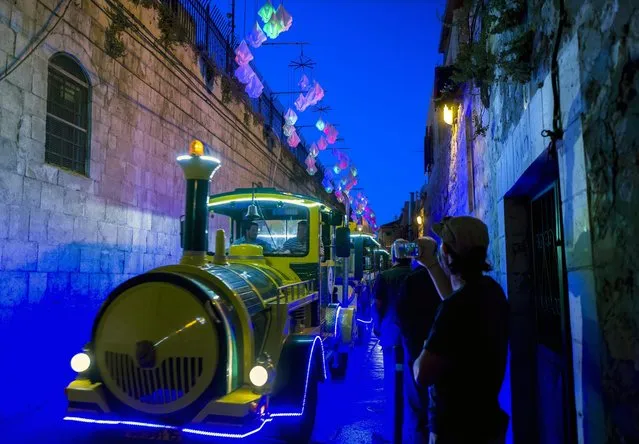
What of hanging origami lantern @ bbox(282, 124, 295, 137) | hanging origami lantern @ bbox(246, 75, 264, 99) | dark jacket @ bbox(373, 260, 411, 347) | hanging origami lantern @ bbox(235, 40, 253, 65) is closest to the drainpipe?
dark jacket @ bbox(373, 260, 411, 347)

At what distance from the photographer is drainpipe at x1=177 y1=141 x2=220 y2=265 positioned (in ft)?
14.0

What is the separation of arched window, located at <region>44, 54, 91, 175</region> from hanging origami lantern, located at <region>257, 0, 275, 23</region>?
3.85m

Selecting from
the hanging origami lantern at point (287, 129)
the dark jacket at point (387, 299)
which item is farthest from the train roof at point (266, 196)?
the hanging origami lantern at point (287, 129)

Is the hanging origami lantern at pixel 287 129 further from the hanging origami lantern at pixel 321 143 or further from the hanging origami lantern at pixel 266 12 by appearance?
the hanging origami lantern at pixel 266 12

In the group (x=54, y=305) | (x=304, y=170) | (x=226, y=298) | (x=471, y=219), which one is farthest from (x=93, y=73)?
(x=304, y=170)

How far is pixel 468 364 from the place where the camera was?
6.73ft

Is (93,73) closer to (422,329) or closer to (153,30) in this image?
(153,30)

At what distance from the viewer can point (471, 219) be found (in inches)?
89.6

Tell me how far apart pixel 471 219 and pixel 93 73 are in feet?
22.7

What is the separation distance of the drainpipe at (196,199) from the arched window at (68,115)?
125 inches

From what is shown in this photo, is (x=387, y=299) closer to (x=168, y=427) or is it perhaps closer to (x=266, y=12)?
(x=168, y=427)

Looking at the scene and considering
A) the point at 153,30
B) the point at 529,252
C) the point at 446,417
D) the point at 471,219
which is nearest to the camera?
the point at 446,417

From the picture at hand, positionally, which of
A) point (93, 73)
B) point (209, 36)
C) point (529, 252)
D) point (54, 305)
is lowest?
point (54, 305)

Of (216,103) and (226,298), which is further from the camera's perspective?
(216,103)
